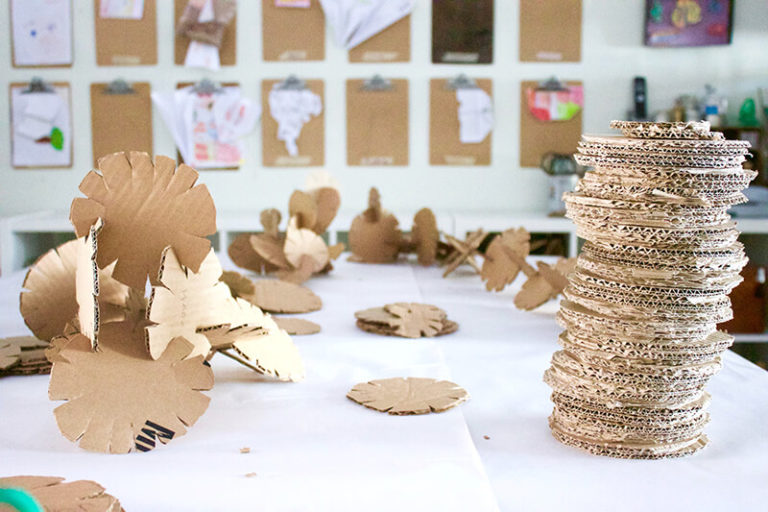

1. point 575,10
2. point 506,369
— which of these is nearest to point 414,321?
point 506,369

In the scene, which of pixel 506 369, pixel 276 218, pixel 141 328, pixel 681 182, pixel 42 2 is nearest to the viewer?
pixel 681 182

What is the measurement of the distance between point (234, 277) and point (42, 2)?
2.86 metres

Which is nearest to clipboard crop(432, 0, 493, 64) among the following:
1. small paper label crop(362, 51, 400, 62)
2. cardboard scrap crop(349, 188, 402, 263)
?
small paper label crop(362, 51, 400, 62)

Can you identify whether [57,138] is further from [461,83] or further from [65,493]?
[65,493]

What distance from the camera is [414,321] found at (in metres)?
1.10

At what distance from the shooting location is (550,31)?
3404 millimetres

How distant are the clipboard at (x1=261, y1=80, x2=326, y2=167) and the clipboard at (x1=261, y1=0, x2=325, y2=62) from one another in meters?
0.22

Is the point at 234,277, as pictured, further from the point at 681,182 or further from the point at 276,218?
the point at 681,182

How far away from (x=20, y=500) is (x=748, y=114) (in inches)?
137

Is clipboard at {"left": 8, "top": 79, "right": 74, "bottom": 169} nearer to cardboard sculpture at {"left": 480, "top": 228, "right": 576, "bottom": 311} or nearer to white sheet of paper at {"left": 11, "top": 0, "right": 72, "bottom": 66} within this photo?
white sheet of paper at {"left": 11, "top": 0, "right": 72, "bottom": 66}

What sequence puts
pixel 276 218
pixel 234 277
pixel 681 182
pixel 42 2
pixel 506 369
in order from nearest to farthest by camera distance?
1. pixel 681 182
2. pixel 506 369
3. pixel 234 277
4. pixel 276 218
5. pixel 42 2

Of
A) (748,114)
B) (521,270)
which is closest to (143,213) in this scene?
(521,270)

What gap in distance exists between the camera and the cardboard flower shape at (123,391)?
63cm

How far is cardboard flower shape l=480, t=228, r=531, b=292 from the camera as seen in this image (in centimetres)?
A: 137
